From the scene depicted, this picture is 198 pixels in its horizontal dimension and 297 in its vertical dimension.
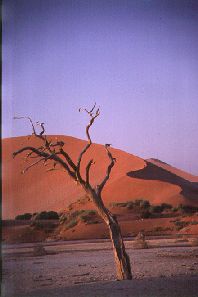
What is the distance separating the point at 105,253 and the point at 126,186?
3074cm

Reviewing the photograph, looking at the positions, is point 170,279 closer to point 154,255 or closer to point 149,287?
point 149,287

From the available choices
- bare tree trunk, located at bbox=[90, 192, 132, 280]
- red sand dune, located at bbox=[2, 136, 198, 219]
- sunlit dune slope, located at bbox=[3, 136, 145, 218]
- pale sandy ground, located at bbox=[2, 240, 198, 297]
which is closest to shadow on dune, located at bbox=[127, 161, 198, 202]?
red sand dune, located at bbox=[2, 136, 198, 219]

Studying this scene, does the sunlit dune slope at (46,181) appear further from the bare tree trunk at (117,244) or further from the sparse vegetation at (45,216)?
the bare tree trunk at (117,244)

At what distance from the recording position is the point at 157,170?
60.2 m

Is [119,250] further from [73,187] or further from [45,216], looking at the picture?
[73,187]

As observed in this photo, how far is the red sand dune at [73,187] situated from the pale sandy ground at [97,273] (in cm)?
2313

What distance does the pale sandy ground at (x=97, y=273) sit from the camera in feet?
38.2

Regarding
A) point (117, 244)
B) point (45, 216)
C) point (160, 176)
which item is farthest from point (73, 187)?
point (117, 244)

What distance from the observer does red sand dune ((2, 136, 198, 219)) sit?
165ft

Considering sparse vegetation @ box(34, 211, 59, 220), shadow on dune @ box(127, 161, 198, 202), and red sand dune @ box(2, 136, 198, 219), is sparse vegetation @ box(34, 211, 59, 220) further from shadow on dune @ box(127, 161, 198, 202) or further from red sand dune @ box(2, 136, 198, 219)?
shadow on dune @ box(127, 161, 198, 202)

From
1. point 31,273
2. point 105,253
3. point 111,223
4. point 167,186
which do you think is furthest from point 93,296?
point 167,186

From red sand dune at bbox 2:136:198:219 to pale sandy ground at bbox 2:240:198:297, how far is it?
2313 centimetres

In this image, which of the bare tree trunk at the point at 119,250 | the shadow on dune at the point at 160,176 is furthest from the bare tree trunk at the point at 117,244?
the shadow on dune at the point at 160,176

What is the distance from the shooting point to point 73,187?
58.8m
